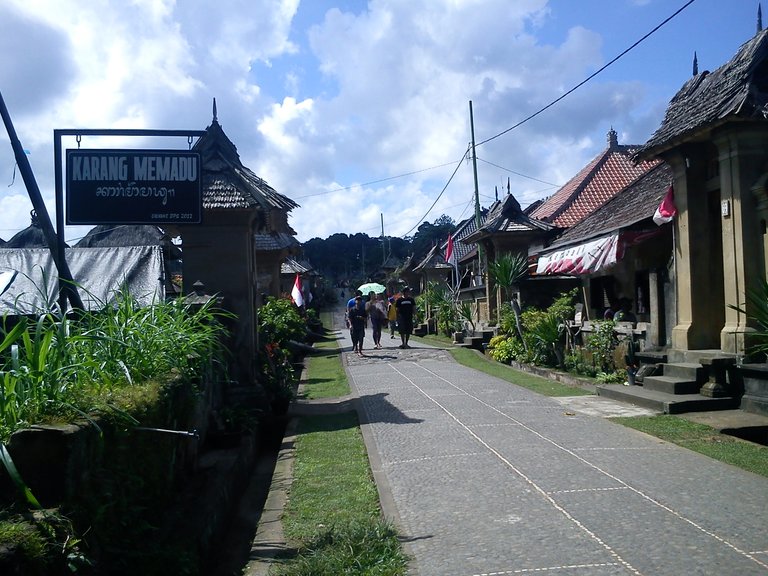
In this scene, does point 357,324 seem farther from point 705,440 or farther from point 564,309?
point 705,440

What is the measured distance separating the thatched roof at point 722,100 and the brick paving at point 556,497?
4302mm

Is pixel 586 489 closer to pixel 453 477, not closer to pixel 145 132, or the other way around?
pixel 453 477

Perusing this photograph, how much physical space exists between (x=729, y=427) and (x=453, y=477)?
13.4 feet

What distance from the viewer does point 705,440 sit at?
28.8ft

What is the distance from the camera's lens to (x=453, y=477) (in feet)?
23.6

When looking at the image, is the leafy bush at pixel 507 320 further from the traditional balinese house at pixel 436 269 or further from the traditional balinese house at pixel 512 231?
the traditional balinese house at pixel 436 269

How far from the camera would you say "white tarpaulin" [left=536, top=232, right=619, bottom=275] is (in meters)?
14.3

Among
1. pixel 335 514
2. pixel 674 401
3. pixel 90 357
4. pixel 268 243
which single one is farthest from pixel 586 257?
pixel 268 243

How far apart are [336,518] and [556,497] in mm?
1857

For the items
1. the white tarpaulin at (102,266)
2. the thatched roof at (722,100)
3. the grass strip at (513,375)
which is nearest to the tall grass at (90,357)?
the white tarpaulin at (102,266)

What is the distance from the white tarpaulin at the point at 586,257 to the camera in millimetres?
14289

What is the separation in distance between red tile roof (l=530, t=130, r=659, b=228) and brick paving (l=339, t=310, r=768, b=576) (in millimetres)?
14704

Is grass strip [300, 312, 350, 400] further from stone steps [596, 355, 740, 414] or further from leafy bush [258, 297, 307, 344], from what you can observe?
stone steps [596, 355, 740, 414]

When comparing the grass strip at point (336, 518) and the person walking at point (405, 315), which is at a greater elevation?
the person walking at point (405, 315)
